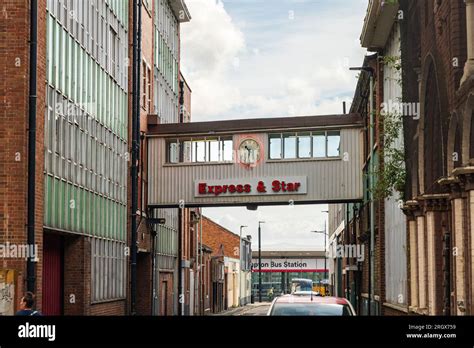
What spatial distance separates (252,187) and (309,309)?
28.1 meters

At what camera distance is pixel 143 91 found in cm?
3972

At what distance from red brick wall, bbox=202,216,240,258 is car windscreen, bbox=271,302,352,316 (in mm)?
62240

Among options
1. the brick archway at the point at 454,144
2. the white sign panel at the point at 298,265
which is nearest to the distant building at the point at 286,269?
the white sign panel at the point at 298,265

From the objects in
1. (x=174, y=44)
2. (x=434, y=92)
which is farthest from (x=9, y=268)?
(x=174, y=44)

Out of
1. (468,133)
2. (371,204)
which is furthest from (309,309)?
(371,204)

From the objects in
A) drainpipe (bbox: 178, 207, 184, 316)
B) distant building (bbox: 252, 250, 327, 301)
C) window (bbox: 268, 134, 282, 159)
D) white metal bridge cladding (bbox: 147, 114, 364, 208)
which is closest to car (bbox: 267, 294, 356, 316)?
white metal bridge cladding (bbox: 147, 114, 364, 208)

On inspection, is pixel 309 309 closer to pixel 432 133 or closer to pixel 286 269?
pixel 432 133

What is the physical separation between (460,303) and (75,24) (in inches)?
650

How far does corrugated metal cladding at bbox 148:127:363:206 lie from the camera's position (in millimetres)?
37812

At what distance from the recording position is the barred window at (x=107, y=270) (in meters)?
30.1

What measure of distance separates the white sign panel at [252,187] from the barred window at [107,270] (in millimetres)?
5625

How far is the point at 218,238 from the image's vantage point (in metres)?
78.9
